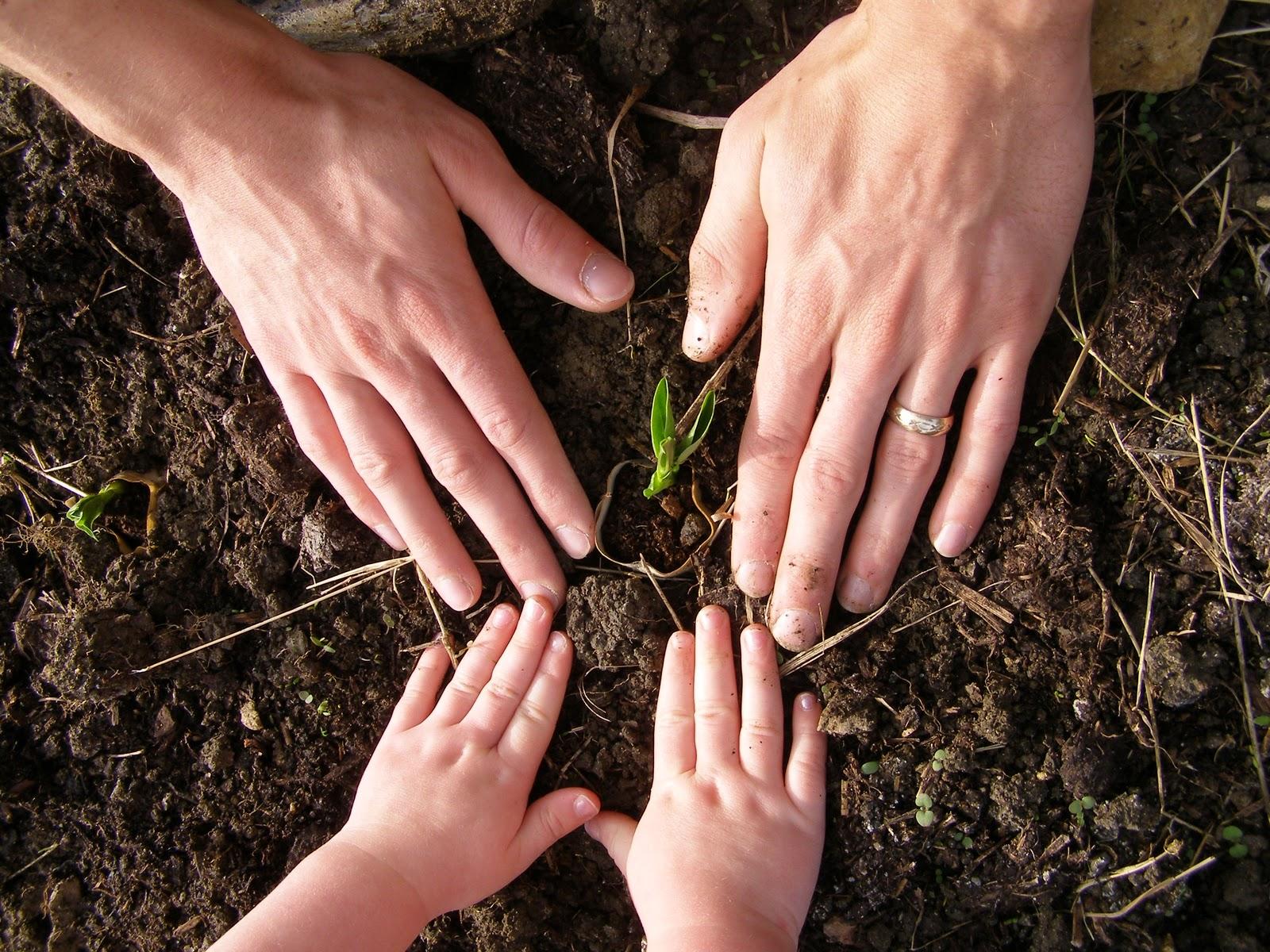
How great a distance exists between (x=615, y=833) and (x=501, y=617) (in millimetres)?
572

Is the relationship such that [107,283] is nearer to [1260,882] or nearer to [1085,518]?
[1085,518]

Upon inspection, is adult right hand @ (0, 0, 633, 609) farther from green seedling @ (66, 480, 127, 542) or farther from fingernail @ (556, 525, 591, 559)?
green seedling @ (66, 480, 127, 542)

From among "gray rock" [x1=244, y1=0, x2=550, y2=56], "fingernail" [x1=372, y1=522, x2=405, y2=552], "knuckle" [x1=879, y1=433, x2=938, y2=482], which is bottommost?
"knuckle" [x1=879, y1=433, x2=938, y2=482]

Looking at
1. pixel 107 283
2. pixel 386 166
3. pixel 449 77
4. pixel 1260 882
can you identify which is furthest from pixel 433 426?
pixel 1260 882

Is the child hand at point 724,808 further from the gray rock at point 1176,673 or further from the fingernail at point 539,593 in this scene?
the gray rock at point 1176,673

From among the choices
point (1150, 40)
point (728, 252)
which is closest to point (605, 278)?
point (728, 252)

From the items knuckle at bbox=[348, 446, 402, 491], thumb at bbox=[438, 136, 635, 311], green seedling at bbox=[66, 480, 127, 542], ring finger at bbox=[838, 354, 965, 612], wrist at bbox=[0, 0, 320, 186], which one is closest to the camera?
wrist at bbox=[0, 0, 320, 186]

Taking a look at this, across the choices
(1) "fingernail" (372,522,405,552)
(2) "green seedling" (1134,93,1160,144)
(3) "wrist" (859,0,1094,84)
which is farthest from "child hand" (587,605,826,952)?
(2) "green seedling" (1134,93,1160,144)

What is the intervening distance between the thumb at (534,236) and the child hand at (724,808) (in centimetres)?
78

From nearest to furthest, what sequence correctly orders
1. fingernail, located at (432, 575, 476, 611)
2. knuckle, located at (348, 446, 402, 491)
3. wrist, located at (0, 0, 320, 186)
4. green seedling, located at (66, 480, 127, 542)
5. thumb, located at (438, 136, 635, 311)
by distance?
wrist, located at (0, 0, 320, 186), thumb, located at (438, 136, 635, 311), knuckle, located at (348, 446, 402, 491), fingernail, located at (432, 575, 476, 611), green seedling, located at (66, 480, 127, 542)

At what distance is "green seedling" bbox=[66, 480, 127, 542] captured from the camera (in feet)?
7.16

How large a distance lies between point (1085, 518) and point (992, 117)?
2.80 ft

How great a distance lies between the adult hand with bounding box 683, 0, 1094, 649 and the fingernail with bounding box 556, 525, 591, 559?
39 cm

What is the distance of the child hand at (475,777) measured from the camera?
1991mm
